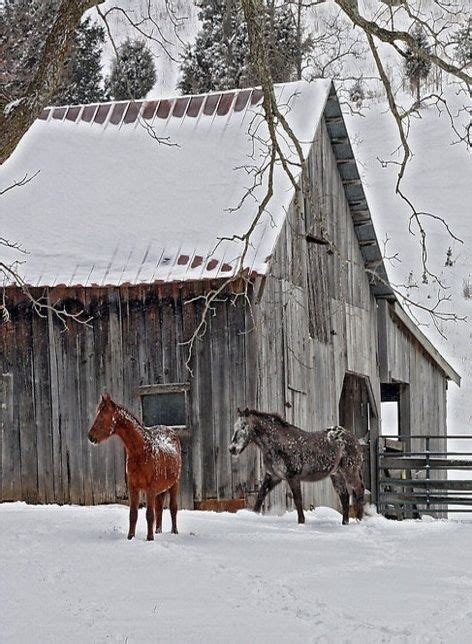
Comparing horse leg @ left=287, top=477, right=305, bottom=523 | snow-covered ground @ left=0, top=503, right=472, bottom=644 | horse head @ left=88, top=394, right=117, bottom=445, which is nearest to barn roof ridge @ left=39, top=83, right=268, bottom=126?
horse leg @ left=287, top=477, right=305, bottom=523

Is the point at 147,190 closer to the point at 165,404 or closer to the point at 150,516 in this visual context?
the point at 165,404

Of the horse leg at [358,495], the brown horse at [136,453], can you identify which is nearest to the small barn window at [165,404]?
the horse leg at [358,495]

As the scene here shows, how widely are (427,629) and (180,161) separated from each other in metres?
12.5

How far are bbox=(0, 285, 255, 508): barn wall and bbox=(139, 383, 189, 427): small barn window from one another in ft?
0.39

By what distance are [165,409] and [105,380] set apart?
1.04m

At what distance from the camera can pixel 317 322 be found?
18.8m

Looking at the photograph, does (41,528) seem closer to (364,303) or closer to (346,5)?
(346,5)

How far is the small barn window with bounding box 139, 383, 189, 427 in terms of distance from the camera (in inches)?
638

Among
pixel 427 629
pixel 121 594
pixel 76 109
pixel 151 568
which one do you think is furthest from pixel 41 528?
pixel 76 109

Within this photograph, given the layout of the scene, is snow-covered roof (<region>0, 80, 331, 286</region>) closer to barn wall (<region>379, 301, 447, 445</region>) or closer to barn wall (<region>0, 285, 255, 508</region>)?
barn wall (<region>0, 285, 255, 508</region>)

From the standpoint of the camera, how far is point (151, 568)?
30.7 ft

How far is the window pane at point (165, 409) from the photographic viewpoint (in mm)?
16250

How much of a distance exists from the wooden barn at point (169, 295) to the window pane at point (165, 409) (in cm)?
2

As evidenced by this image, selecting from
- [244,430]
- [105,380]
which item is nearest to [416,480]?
[105,380]
